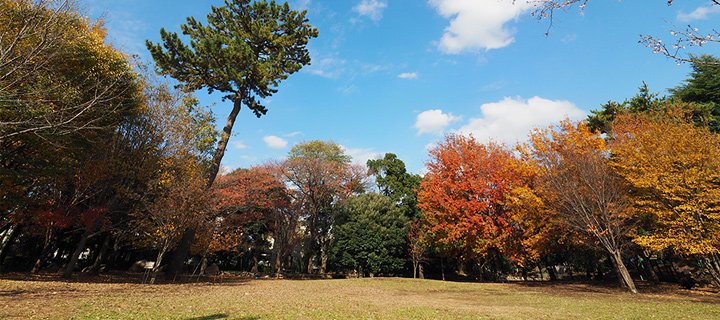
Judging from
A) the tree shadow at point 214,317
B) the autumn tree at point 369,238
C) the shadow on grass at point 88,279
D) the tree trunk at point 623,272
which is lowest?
the tree shadow at point 214,317

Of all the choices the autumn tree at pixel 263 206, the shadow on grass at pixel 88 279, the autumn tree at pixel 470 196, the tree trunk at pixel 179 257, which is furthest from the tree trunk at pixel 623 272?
the autumn tree at pixel 263 206

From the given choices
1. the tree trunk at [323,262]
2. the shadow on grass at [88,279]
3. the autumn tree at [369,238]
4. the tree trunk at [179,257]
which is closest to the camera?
the shadow on grass at [88,279]

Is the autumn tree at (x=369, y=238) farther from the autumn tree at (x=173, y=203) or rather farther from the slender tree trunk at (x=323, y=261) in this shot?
the autumn tree at (x=173, y=203)

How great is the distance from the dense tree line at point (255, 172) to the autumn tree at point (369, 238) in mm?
167

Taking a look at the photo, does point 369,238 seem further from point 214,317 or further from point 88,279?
point 214,317

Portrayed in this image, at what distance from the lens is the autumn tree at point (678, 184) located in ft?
50.1

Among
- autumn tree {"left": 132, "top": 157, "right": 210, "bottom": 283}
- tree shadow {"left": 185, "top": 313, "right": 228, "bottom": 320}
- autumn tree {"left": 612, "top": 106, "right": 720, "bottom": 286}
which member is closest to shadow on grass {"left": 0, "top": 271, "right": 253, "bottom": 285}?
autumn tree {"left": 132, "top": 157, "right": 210, "bottom": 283}

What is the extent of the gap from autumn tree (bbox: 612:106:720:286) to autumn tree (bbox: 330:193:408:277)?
20.8m

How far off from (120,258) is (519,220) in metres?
39.3

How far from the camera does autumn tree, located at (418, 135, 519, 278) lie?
24.0 metres

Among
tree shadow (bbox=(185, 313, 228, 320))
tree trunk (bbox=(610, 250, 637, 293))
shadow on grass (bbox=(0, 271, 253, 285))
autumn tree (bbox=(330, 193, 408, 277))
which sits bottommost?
tree shadow (bbox=(185, 313, 228, 320))

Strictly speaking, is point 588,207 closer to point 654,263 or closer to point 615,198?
point 615,198

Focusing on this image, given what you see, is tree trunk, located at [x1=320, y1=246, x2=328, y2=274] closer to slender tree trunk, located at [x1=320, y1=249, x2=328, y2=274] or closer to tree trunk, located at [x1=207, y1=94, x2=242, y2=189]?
slender tree trunk, located at [x1=320, y1=249, x2=328, y2=274]

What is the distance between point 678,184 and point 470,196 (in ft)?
37.9
